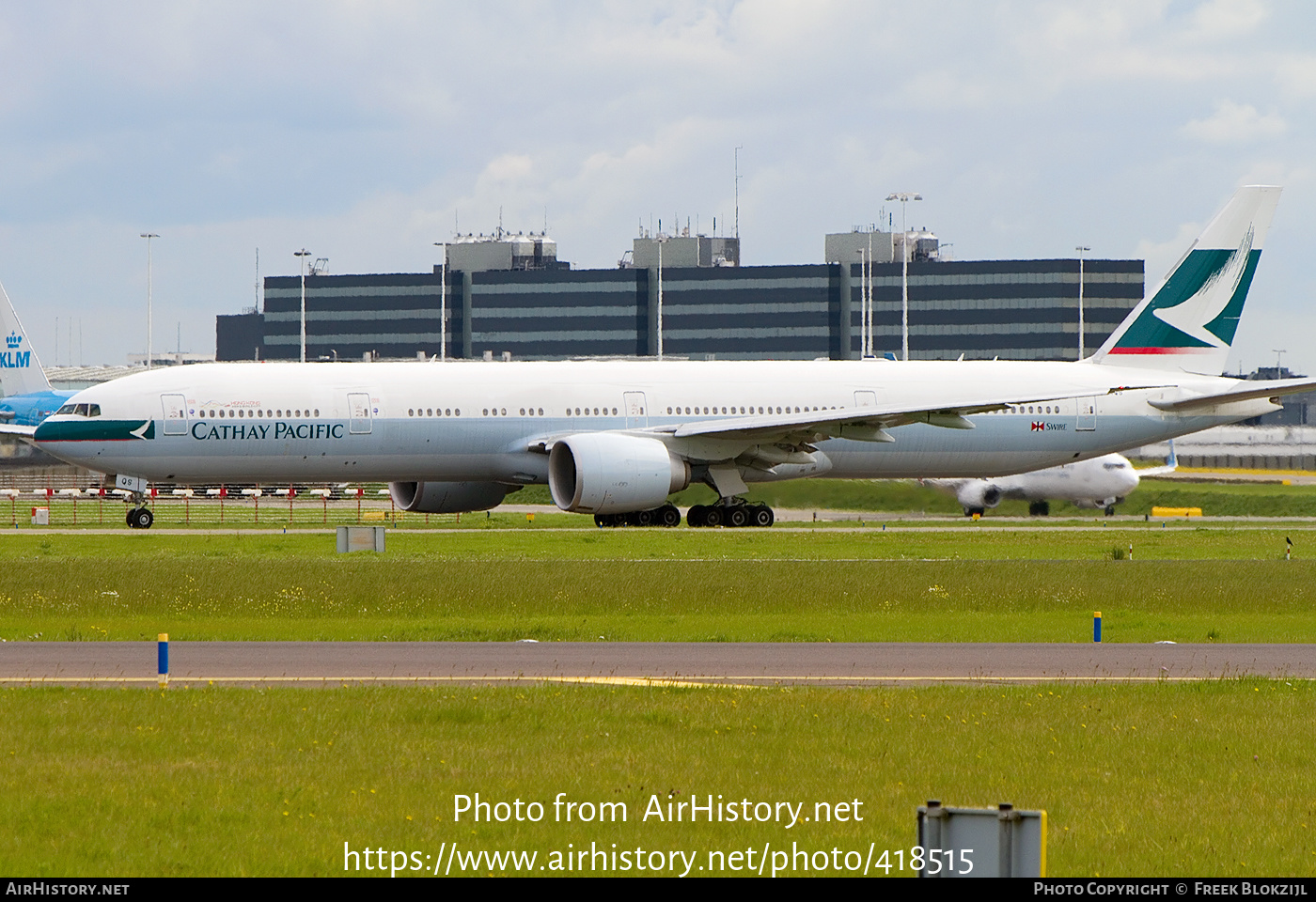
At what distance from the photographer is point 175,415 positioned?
4488cm

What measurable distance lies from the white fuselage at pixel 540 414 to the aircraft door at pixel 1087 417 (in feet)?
0.18

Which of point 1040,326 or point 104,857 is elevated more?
point 1040,326

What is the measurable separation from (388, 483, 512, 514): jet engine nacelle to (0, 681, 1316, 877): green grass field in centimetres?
3238

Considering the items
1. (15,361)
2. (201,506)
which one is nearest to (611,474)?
(201,506)

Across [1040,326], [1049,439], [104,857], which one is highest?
[1040,326]

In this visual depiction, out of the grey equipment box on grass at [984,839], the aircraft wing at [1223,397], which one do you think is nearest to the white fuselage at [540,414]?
the aircraft wing at [1223,397]

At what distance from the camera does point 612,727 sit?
51.8ft

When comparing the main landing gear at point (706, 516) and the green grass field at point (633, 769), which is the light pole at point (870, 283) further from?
the green grass field at point (633, 769)

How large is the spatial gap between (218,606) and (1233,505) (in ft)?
175

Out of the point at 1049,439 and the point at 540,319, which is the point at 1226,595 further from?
the point at 540,319

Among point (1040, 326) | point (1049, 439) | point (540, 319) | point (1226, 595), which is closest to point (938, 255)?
point (1040, 326)

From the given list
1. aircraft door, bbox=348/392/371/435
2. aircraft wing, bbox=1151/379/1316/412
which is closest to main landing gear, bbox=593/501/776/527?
aircraft door, bbox=348/392/371/435

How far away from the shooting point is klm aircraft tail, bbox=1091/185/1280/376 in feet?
171

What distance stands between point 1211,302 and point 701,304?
382 ft
